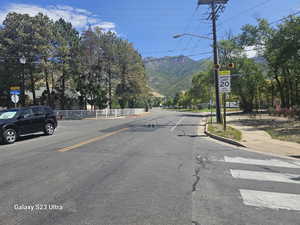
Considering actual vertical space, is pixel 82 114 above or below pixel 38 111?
below

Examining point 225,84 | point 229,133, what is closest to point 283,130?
point 229,133

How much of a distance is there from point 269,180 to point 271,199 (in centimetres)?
116

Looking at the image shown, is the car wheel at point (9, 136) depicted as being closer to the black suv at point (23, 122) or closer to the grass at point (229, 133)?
the black suv at point (23, 122)

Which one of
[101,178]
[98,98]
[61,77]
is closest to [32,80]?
[61,77]

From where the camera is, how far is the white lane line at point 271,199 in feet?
12.3

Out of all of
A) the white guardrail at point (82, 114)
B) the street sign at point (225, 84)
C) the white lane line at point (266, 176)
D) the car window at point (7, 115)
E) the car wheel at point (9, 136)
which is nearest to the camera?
the white lane line at point (266, 176)

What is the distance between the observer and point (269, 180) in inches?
198

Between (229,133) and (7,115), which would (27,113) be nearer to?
(7,115)

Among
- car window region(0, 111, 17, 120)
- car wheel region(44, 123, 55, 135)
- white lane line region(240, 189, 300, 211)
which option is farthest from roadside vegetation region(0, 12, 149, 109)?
white lane line region(240, 189, 300, 211)

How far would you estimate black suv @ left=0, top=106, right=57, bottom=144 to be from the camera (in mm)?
10469

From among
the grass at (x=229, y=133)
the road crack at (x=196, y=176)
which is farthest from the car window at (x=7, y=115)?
the grass at (x=229, y=133)

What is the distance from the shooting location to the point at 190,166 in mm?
6191

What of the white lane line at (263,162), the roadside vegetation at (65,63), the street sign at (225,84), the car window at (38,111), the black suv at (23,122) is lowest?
the white lane line at (263,162)

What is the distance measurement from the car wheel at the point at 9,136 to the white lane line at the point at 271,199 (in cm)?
1071
